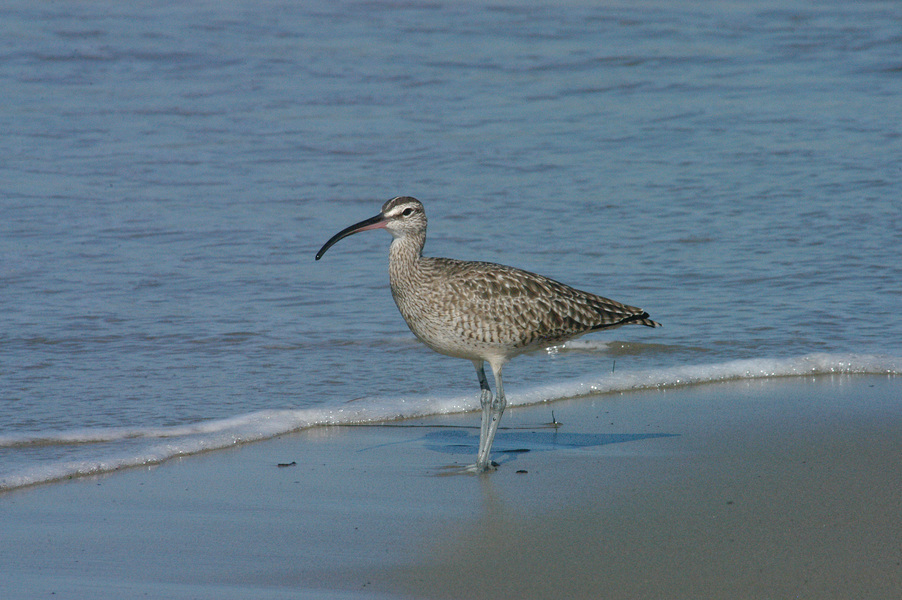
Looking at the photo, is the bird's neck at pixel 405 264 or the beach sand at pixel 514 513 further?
the bird's neck at pixel 405 264

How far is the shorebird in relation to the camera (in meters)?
6.69

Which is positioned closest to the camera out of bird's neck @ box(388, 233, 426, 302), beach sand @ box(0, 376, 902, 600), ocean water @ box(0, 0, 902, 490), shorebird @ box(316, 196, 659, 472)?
beach sand @ box(0, 376, 902, 600)

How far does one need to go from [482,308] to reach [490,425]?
26.1 inches

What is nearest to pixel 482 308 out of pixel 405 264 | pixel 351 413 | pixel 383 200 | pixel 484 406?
pixel 405 264

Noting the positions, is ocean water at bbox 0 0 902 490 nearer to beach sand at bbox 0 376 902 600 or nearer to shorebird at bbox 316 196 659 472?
beach sand at bbox 0 376 902 600

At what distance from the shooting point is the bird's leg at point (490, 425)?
657 cm

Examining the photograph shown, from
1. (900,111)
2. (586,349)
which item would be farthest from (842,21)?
(586,349)

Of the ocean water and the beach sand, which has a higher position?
the ocean water

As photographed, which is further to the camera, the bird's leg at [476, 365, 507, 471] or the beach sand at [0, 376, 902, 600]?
the bird's leg at [476, 365, 507, 471]

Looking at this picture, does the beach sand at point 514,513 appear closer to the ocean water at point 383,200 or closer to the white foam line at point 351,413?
the white foam line at point 351,413

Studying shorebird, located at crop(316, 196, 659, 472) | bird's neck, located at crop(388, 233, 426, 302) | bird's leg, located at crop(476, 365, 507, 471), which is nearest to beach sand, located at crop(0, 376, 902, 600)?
bird's leg, located at crop(476, 365, 507, 471)

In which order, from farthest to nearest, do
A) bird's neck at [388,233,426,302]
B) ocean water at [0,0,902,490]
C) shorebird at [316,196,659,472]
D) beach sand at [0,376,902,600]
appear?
ocean water at [0,0,902,490] → bird's neck at [388,233,426,302] → shorebird at [316,196,659,472] → beach sand at [0,376,902,600]

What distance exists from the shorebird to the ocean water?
0.94 meters

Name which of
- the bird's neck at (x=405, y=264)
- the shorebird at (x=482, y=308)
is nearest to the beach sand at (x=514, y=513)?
the shorebird at (x=482, y=308)
